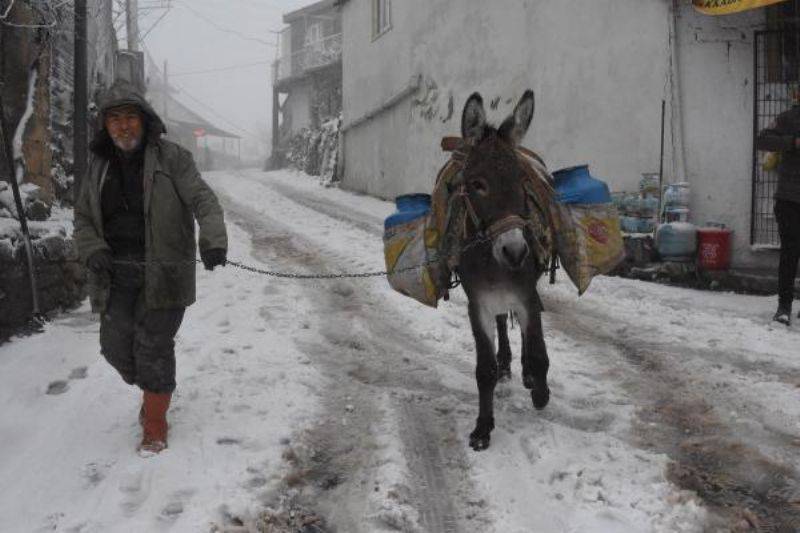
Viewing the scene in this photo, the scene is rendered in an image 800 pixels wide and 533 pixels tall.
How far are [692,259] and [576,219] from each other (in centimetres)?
486

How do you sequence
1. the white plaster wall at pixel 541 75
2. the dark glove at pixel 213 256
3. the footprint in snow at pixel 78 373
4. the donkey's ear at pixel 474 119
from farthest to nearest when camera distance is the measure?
the white plaster wall at pixel 541 75 → the footprint in snow at pixel 78 373 → the donkey's ear at pixel 474 119 → the dark glove at pixel 213 256

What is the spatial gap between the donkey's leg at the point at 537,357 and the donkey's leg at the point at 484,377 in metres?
0.27

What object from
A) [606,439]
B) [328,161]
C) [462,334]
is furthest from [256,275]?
[328,161]

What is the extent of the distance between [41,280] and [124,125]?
9.60 feet

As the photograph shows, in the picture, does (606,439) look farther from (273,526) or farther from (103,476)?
(103,476)

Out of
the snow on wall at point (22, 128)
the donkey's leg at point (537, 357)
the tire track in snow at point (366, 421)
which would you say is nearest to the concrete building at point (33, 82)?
the snow on wall at point (22, 128)

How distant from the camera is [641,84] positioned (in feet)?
29.8

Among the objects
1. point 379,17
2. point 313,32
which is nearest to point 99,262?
point 379,17

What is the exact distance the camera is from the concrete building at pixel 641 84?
8.03 metres

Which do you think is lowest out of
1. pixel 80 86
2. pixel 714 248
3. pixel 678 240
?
pixel 714 248

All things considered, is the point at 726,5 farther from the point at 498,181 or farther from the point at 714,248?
the point at 498,181

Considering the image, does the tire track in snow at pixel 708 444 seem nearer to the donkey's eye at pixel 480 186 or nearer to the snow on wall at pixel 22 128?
the donkey's eye at pixel 480 186

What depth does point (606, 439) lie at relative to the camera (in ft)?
11.9

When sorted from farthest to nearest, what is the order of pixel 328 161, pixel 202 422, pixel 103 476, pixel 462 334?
pixel 328 161
pixel 462 334
pixel 202 422
pixel 103 476
